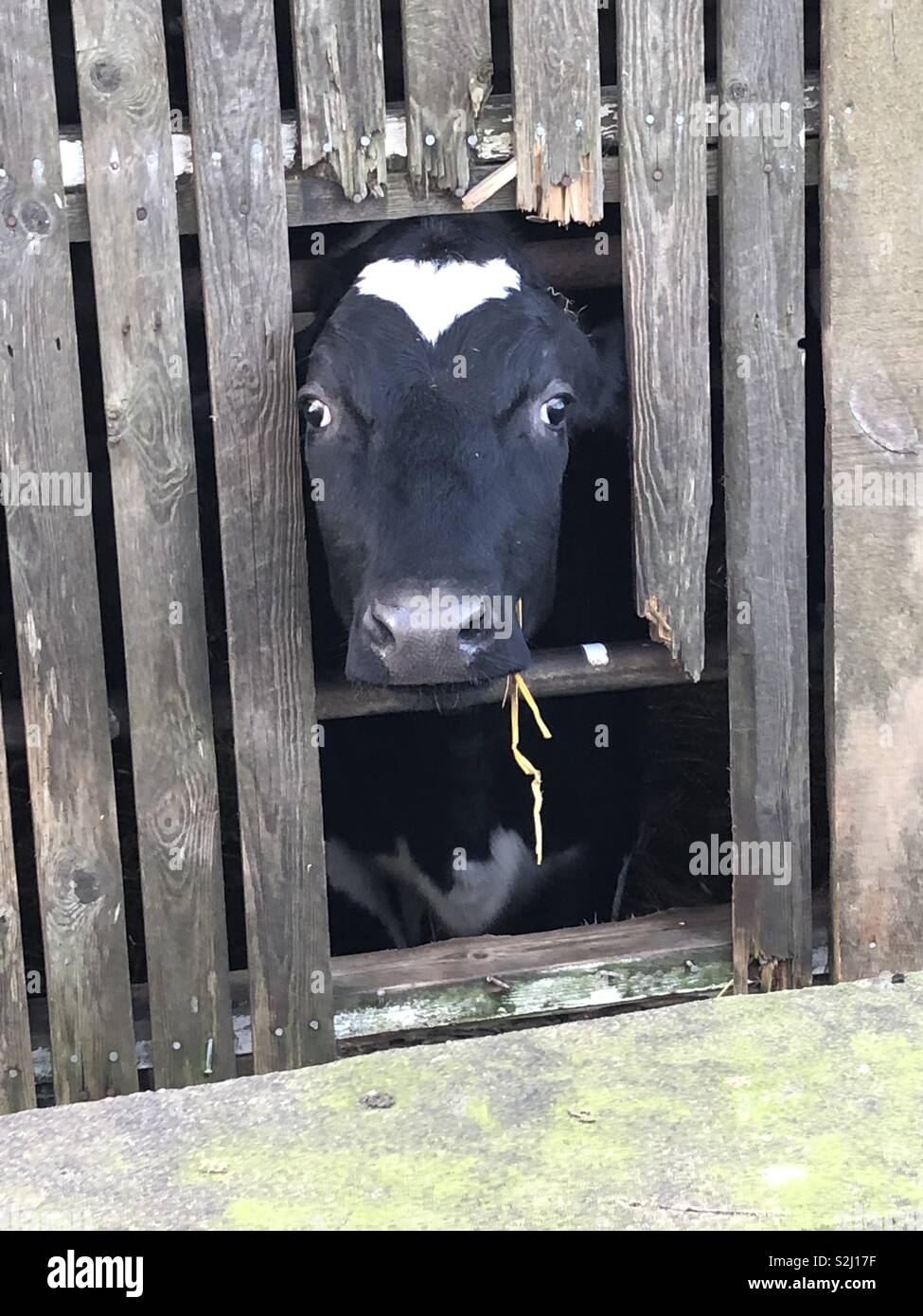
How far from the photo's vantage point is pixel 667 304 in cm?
325

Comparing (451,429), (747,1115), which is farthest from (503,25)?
(747,1115)

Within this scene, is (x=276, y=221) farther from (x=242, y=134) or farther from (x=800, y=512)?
(x=800, y=512)

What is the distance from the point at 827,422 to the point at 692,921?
1.21 metres

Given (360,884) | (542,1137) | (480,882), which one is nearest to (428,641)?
(542,1137)

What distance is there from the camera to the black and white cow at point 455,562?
9.97 ft

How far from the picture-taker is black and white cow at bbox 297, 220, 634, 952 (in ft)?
9.97

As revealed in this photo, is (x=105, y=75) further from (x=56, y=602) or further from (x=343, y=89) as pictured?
(x=56, y=602)

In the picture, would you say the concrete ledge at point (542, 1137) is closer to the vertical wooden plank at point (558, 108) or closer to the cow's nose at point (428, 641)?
the cow's nose at point (428, 641)

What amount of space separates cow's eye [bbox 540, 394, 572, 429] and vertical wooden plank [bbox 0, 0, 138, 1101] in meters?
1.01

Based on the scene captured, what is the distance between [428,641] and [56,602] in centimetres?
81

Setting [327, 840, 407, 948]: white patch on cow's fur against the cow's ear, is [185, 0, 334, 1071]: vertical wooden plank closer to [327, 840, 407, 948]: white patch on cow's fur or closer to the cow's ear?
the cow's ear

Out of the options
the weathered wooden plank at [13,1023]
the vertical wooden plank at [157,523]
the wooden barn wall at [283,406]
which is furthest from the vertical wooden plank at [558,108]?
the weathered wooden plank at [13,1023]

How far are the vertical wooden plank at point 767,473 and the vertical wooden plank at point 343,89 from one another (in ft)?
2.31

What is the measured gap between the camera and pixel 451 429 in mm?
3223
